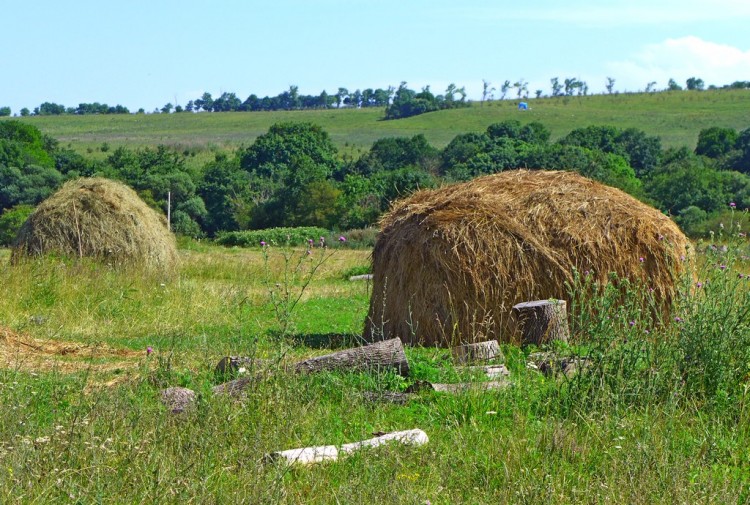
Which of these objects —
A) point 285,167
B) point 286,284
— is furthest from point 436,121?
point 286,284

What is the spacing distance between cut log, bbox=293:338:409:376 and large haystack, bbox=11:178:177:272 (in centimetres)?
1085

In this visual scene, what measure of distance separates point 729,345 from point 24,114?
148 m

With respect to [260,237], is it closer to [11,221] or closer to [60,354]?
[11,221]

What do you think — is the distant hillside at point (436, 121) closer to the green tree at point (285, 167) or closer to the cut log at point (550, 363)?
the green tree at point (285, 167)

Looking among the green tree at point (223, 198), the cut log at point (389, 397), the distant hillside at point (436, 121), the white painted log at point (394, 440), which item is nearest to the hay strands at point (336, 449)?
the white painted log at point (394, 440)

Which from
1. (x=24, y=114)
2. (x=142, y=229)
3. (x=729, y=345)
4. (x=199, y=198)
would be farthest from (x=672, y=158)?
(x=24, y=114)

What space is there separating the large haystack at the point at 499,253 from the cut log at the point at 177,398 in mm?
3694

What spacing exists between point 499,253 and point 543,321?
1296 mm

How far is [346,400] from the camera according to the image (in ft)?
23.1

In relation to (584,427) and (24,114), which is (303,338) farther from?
(24,114)

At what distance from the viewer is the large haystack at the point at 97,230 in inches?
719

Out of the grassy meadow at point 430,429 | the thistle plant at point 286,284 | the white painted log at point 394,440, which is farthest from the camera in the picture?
the thistle plant at point 286,284

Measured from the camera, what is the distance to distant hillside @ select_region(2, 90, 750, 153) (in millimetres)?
92250

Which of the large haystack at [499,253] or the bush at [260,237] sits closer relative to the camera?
the large haystack at [499,253]
